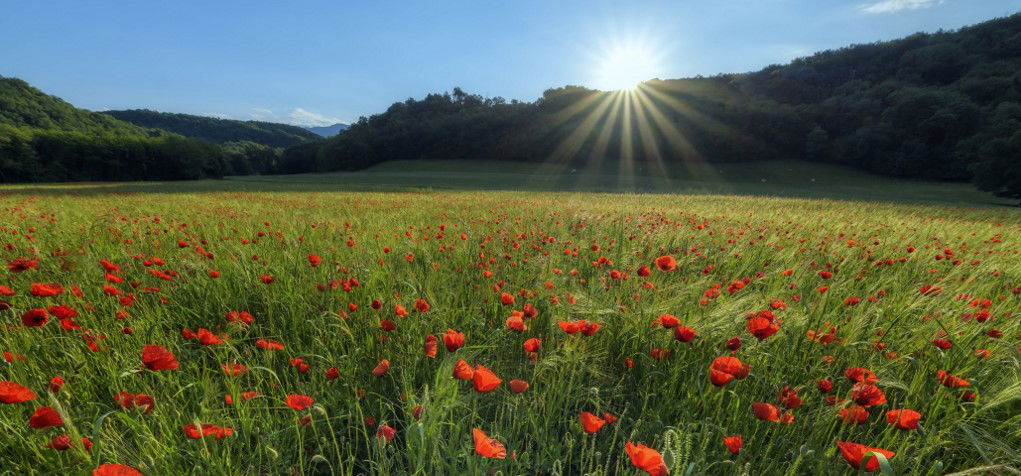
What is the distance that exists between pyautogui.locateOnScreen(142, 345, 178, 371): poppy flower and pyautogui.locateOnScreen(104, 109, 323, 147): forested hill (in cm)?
17021

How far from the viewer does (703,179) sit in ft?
135

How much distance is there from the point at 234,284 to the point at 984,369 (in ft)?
12.1

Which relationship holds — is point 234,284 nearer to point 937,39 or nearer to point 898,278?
point 898,278

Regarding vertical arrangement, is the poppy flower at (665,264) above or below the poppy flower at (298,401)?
above

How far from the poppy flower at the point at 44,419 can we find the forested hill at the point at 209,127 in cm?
17035

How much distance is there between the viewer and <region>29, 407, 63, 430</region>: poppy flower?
0.91 metres

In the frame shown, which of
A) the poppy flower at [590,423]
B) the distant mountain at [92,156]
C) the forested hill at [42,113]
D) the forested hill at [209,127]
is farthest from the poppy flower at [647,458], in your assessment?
the forested hill at [209,127]

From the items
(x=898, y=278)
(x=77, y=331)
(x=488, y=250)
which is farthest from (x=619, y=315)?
(x=898, y=278)

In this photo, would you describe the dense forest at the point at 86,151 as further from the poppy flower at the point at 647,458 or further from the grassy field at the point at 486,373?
the poppy flower at the point at 647,458

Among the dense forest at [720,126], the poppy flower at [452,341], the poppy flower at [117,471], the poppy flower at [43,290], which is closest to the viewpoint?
the poppy flower at [117,471]

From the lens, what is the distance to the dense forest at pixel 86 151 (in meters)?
47.8

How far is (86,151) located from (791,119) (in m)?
88.9

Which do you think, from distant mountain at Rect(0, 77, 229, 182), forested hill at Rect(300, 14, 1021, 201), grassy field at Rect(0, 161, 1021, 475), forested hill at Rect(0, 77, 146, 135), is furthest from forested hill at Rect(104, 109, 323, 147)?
grassy field at Rect(0, 161, 1021, 475)

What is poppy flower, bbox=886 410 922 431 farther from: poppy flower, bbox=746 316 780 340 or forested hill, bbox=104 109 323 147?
forested hill, bbox=104 109 323 147
